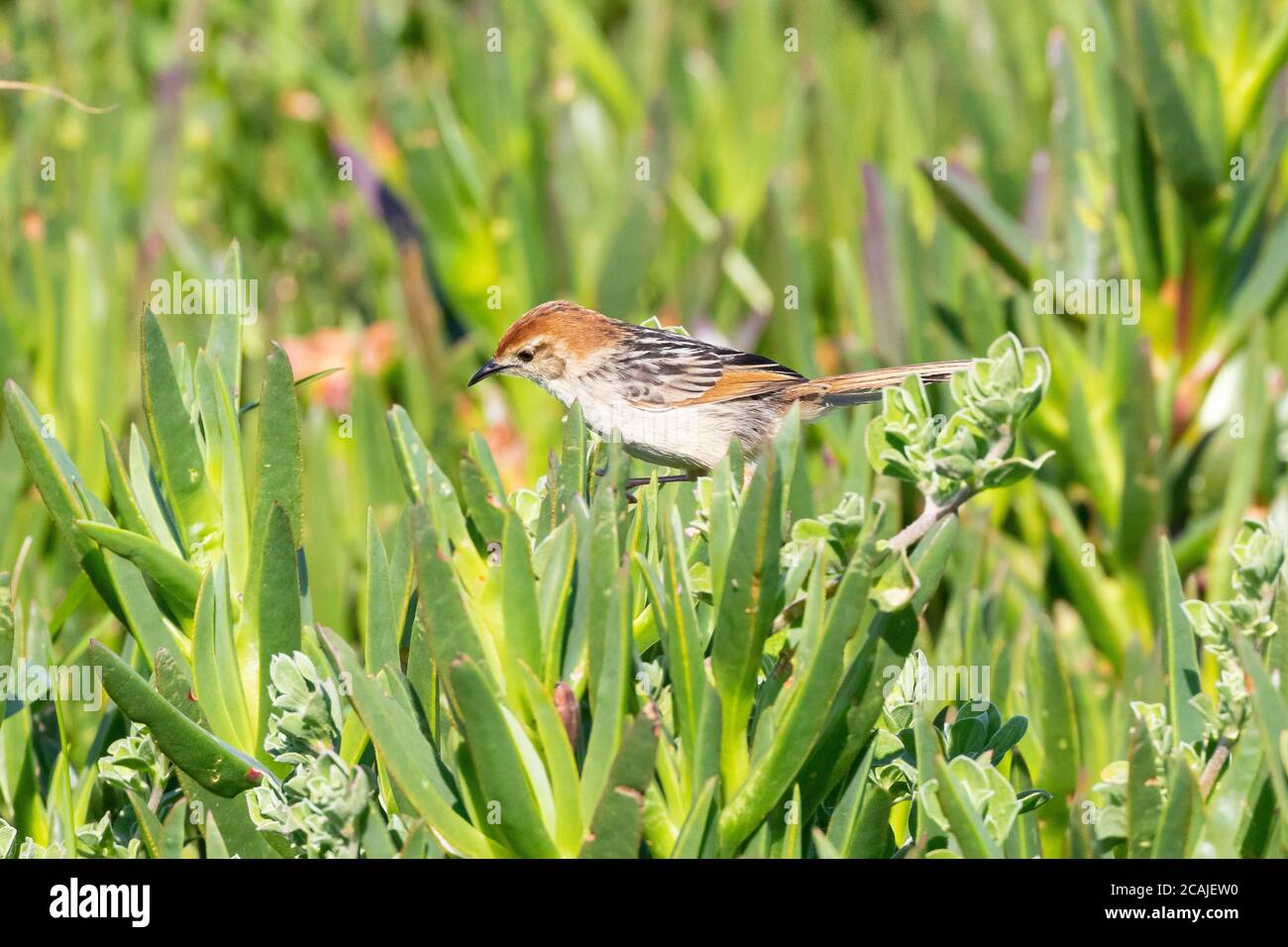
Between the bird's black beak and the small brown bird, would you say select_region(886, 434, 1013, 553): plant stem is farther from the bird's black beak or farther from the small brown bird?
the bird's black beak

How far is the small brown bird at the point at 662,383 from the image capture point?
3.03 metres

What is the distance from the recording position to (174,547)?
1901 mm

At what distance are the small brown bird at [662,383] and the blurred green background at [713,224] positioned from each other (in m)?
0.25

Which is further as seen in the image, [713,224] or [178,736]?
[713,224]

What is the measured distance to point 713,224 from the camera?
192 inches

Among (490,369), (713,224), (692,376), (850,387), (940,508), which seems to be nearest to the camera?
(940,508)

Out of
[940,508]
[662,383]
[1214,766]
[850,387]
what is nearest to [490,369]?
[662,383]

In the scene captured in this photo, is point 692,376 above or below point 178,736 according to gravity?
above

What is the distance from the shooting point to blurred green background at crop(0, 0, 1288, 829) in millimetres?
3586

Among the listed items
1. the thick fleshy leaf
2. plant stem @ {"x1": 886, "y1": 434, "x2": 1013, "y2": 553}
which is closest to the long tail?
plant stem @ {"x1": 886, "y1": 434, "x2": 1013, "y2": 553}

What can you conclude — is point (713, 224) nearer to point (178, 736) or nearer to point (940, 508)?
point (940, 508)

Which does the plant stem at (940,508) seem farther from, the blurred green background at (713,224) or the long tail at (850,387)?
the long tail at (850,387)

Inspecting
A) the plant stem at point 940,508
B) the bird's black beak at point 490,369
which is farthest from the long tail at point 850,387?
the plant stem at point 940,508

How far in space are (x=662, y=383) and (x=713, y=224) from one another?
1.75 m
